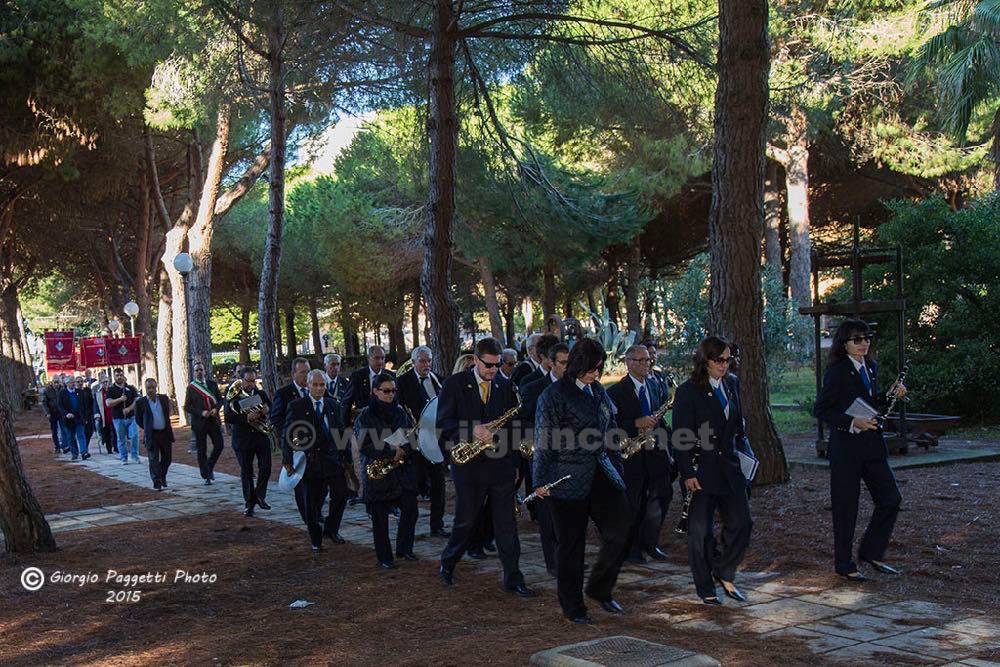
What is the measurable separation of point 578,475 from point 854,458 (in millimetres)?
2053

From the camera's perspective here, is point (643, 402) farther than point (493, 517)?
Yes

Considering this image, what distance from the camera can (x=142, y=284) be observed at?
35594 mm

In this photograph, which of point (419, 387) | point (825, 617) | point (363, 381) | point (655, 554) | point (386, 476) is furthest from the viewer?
point (363, 381)

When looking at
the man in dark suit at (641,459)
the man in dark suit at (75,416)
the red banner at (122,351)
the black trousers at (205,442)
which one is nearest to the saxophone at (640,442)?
the man in dark suit at (641,459)

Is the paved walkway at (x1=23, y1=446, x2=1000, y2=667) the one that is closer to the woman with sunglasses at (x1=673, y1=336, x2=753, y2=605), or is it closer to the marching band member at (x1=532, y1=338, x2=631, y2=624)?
the woman with sunglasses at (x1=673, y1=336, x2=753, y2=605)

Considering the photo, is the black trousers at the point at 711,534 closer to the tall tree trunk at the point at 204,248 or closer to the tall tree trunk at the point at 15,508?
the tall tree trunk at the point at 15,508

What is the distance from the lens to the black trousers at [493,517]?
7.23 m

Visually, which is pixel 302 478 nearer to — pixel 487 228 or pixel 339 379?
pixel 339 379

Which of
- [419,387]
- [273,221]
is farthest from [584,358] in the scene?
[273,221]

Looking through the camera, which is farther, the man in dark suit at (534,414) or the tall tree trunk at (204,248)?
the tall tree trunk at (204,248)

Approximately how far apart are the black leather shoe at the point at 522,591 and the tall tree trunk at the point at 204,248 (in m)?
16.3

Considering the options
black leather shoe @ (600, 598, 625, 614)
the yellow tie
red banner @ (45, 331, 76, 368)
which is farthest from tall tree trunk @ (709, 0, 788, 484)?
red banner @ (45, 331, 76, 368)

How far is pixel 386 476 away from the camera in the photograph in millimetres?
8273

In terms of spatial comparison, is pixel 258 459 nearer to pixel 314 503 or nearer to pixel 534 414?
pixel 314 503
